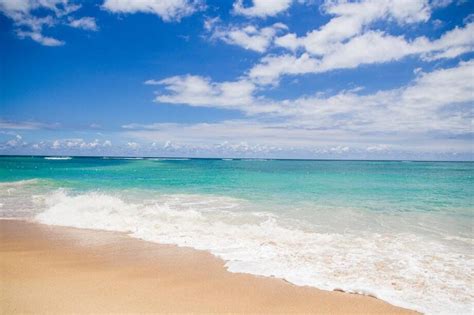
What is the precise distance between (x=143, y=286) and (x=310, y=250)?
432 cm

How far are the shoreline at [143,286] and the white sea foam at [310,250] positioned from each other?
1.50 ft

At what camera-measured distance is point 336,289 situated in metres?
5.47

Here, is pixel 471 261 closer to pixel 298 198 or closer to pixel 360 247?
pixel 360 247

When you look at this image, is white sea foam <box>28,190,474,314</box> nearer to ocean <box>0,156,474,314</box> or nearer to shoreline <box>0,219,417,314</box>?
ocean <box>0,156,474,314</box>

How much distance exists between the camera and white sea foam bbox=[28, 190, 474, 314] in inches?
219

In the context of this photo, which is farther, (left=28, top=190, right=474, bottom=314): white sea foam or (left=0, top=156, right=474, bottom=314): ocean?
(left=0, top=156, right=474, bottom=314): ocean

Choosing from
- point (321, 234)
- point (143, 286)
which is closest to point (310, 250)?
point (321, 234)

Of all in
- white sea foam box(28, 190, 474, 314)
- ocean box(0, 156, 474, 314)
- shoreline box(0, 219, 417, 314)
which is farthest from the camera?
ocean box(0, 156, 474, 314)

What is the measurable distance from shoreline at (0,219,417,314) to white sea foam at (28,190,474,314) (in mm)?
457

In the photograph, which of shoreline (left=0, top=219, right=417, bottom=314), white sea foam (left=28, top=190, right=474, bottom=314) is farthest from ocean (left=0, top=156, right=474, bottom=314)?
shoreline (left=0, top=219, right=417, bottom=314)

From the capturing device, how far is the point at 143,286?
18.0ft

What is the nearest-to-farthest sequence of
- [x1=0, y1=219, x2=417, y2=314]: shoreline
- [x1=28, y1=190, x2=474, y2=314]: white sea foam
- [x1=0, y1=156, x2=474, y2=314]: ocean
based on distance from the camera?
[x1=0, y1=219, x2=417, y2=314]: shoreline, [x1=28, y1=190, x2=474, y2=314]: white sea foam, [x1=0, y1=156, x2=474, y2=314]: ocean

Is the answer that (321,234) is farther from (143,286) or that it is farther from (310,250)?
(143,286)

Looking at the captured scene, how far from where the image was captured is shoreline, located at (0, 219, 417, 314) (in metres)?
4.78
